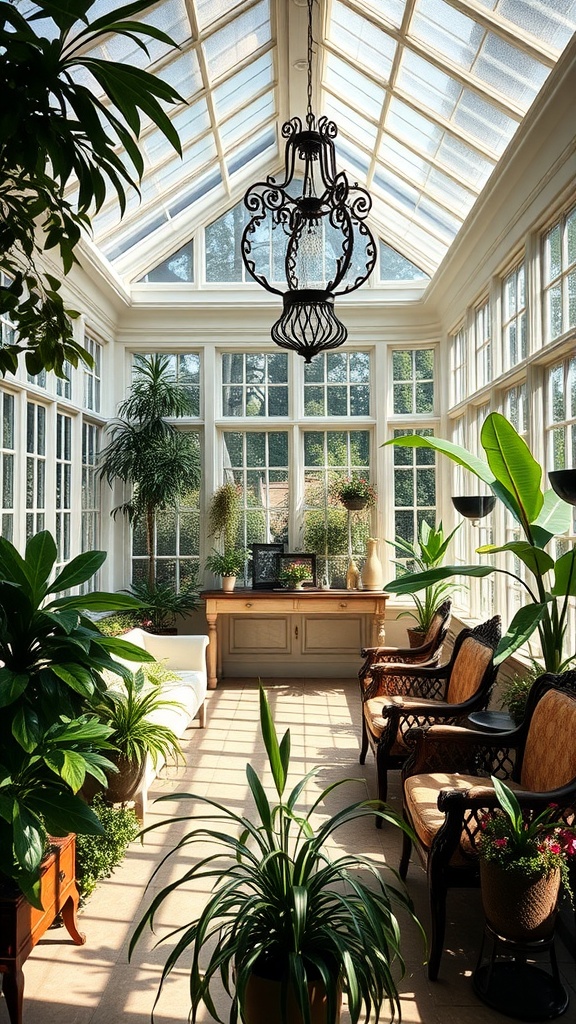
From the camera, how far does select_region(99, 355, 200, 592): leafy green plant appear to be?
6758mm

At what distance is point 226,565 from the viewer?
7.02 m

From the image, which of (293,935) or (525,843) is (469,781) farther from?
(293,935)

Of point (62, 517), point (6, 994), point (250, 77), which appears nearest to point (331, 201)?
point (6, 994)

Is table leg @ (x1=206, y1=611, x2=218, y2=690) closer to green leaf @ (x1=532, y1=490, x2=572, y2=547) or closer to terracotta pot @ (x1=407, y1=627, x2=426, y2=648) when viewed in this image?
terracotta pot @ (x1=407, y1=627, x2=426, y2=648)

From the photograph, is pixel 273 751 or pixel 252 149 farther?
pixel 252 149

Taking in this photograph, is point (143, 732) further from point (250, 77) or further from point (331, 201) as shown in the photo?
point (250, 77)

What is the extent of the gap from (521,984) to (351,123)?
19.6 ft

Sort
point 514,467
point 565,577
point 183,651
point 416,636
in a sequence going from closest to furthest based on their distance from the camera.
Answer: point 565,577
point 514,467
point 183,651
point 416,636

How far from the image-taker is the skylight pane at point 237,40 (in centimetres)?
489

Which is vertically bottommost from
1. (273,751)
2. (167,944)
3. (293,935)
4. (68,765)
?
(167,944)

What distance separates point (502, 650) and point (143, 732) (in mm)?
1813

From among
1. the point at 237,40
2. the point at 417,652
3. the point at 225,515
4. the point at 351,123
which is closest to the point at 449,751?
the point at 417,652

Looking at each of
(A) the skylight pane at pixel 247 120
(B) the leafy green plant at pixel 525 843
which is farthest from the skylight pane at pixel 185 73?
(B) the leafy green plant at pixel 525 843

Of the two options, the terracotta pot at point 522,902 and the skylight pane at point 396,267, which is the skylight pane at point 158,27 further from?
the terracotta pot at point 522,902
